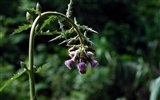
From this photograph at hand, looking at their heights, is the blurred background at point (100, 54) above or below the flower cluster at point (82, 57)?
above

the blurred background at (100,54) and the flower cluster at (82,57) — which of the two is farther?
the blurred background at (100,54)

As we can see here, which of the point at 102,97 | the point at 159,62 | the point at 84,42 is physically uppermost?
the point at 159,62

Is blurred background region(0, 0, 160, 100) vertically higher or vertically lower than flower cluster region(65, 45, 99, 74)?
higher

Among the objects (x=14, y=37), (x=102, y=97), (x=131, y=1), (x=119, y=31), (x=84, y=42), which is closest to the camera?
(x=84, y=42)

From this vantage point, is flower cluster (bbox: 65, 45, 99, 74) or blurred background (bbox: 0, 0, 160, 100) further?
blurred background (bbox: 0, 0, 160, 100)

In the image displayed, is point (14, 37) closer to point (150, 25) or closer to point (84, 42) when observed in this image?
point (150, 25)

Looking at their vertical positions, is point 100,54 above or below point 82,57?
above

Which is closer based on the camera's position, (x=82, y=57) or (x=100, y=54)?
(x=82, y=57)

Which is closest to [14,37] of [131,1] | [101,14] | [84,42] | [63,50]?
[63,50]
